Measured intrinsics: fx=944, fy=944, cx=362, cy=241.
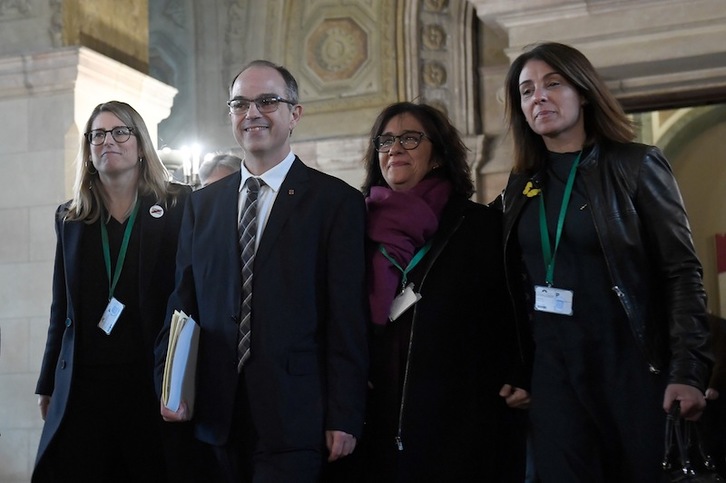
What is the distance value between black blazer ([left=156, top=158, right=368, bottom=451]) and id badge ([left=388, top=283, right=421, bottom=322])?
6.6 inches

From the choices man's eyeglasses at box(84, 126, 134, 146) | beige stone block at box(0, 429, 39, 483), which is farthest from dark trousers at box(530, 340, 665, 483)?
beige stone block at box(0, 429, 39, 483)

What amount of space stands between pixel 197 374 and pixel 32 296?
3.74 metres

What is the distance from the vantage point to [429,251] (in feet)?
10.7

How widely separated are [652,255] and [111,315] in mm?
1930

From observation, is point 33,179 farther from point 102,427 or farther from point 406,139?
point 406,139

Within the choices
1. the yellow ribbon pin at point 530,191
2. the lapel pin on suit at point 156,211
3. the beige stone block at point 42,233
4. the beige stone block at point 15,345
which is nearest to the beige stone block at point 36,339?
the beige stone block at point 15,345

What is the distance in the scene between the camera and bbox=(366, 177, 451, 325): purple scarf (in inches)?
123

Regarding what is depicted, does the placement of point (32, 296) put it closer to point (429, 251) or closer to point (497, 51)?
point (429, 251)

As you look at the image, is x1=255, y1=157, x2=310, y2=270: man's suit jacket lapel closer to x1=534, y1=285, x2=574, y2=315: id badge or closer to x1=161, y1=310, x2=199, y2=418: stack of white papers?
x1=161, y1=310, x2=199, y2=418: stack of white papers

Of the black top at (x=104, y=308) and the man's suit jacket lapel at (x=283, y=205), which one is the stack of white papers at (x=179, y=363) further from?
the black top at (x=104, y=308)

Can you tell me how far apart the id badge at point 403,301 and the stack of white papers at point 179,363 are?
25.8 inches

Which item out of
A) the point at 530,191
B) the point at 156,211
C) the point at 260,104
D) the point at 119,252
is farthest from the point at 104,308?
the point at 530,191

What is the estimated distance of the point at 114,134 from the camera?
3.64 meters

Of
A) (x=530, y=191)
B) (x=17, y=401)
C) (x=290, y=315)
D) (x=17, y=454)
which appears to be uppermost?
(x=530, y=191)
